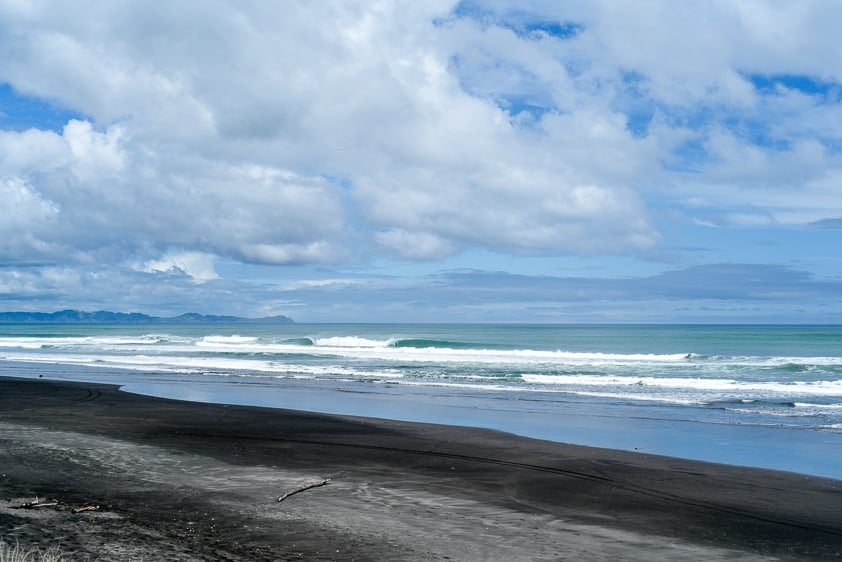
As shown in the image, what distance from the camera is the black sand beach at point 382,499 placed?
712 centimetres

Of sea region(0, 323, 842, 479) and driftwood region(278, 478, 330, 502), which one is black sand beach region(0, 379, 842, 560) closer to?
driftwood region(278, 478, 330, 502)

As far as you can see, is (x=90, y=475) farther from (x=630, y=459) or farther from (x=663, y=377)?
(x=663, y=377)

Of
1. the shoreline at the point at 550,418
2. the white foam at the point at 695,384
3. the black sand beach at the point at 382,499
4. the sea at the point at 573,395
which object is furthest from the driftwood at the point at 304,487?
the white foam at the point at 695,384

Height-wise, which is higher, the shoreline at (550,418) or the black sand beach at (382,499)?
the shoreline at (550,418)

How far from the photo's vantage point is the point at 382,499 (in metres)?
9.17

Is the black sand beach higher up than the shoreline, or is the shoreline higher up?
the shoreline

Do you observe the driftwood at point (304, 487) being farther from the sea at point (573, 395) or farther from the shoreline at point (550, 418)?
the sea at point (573, 395)

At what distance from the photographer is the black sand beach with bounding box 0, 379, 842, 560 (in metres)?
7.12

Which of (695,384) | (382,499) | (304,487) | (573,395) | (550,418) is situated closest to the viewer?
(382,499)

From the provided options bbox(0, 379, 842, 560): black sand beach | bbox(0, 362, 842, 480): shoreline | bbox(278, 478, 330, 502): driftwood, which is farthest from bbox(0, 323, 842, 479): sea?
bbox(278, 478, 330, 502): driftwood

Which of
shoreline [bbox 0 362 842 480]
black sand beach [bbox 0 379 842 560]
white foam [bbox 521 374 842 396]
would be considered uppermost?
white foam [bbox 521 374 842 396]

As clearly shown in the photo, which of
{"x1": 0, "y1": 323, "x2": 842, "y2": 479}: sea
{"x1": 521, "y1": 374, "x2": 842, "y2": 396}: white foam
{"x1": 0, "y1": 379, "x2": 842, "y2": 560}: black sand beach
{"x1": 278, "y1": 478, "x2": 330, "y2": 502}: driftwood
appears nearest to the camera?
{"x1": 0, "y1": 379, "x2": 842, "y2": 560}: black sand beach

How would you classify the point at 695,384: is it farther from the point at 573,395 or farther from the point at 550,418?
the point at 550,418

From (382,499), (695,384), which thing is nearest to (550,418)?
(382,499)
